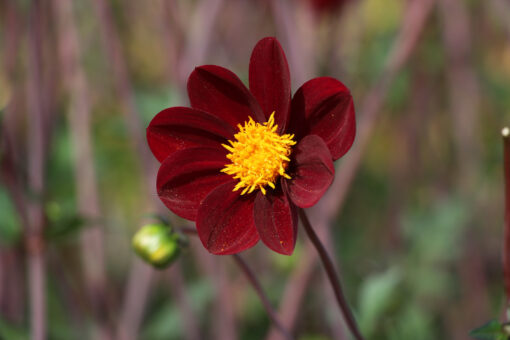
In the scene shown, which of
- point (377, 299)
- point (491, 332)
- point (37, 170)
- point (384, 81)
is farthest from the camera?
point (384, 81)

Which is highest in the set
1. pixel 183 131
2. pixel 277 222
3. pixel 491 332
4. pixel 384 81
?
pixel 384 81

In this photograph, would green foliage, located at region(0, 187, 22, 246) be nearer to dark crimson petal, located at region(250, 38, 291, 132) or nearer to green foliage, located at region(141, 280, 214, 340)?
green foliage, located at region(141, 280, 214, 340)

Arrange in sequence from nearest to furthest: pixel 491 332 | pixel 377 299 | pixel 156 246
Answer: pixel 491 332 < pixel 156 246 < pixel 377 299

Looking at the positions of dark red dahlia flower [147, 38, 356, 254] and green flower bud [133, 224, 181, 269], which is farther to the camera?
green flower bud [133, 224, 181, 269]

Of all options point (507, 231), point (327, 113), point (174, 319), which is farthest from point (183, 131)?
point (174, 319)

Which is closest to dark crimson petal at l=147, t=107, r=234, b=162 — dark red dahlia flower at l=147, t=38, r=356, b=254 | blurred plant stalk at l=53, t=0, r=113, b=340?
dark red dahlia flower at l=147, t=38, r=356, b=254

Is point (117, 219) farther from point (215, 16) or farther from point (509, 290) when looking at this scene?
point (509, 290)

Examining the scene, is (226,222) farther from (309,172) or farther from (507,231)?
(507,231)

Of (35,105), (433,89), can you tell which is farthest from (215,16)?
(433,89)
